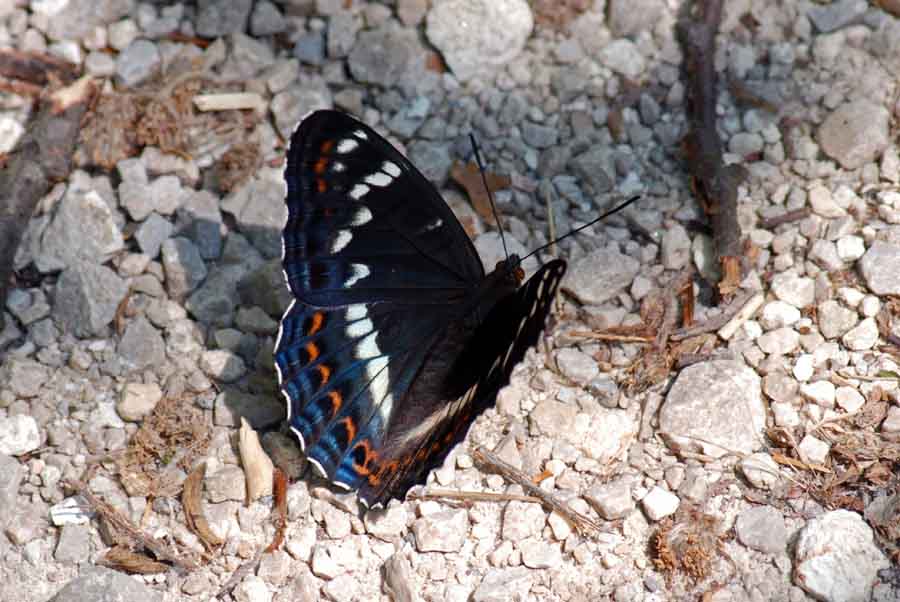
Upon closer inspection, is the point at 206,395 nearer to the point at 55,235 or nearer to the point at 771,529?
the point at 55,235

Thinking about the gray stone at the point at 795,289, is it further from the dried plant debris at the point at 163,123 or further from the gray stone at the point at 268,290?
the dried plant debris at the point at 163,123

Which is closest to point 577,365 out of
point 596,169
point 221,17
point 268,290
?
point 596,169

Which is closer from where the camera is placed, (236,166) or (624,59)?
(236,166)

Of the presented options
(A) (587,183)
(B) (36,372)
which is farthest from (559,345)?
(B) (36,372)

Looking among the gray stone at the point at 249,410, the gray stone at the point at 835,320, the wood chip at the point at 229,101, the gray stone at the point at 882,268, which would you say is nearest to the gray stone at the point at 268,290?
the gray stone at the point at 249,410

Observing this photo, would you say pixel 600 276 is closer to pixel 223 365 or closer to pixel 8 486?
pixel 223 365
